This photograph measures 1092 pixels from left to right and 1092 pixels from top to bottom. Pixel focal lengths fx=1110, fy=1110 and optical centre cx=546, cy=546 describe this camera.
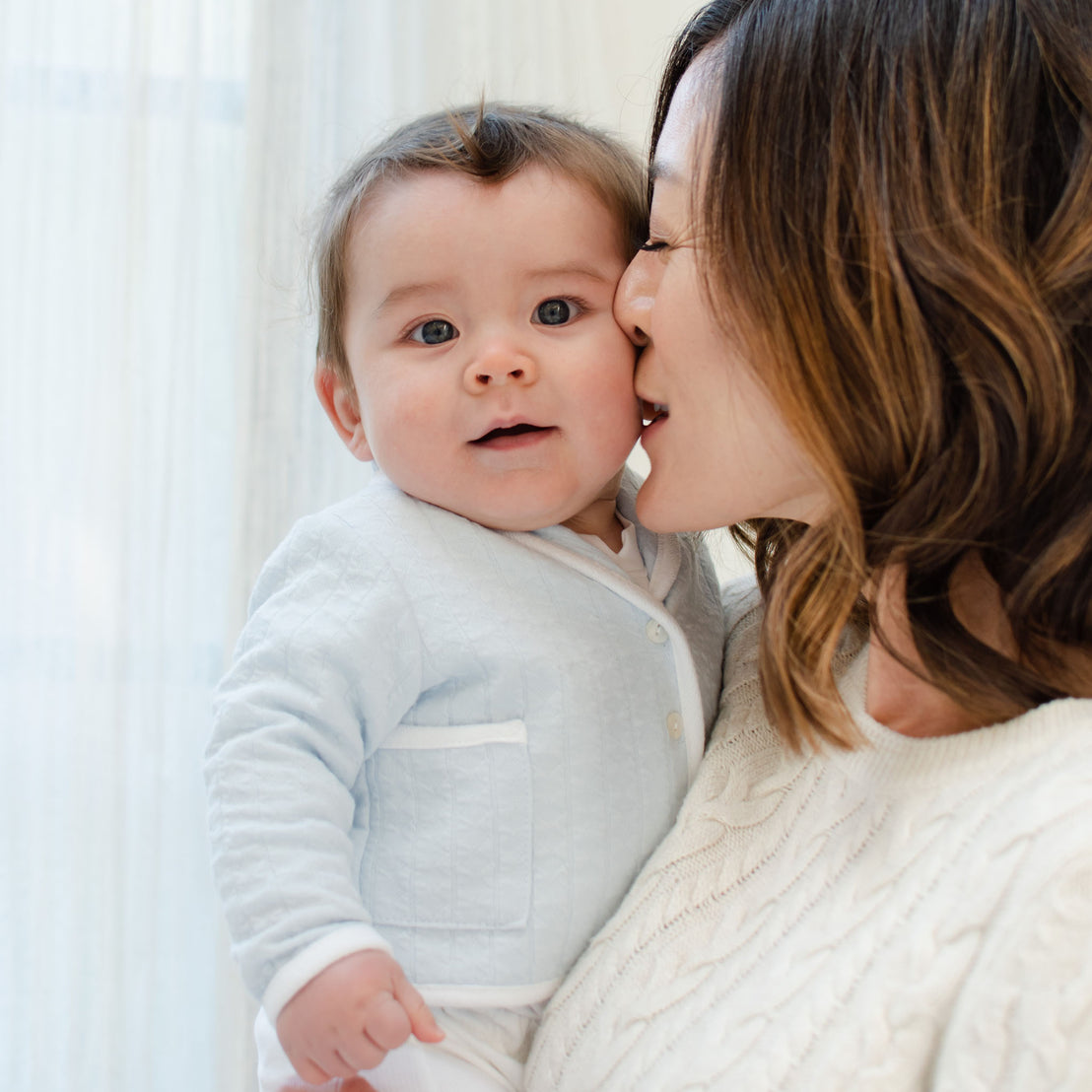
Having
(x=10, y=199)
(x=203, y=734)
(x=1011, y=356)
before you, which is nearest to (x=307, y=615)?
(x=1011, y=356)

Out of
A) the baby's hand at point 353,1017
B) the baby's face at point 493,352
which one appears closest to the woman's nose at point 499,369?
the baby's face at point 493,352

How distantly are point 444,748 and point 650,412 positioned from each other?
0.40 meters

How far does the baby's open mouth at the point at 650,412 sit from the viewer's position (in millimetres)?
1100

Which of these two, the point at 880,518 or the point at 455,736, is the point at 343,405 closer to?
the point at 455,736

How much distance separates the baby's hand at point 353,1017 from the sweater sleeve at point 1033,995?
373 mm

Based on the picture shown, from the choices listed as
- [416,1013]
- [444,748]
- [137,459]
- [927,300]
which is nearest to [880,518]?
[927,300]

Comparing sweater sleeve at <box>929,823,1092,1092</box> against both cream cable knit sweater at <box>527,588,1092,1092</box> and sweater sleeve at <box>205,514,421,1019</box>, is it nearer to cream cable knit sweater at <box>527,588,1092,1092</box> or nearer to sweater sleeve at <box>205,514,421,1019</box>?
cream cable knit sweater at <box>527,588,1092,1092</box>

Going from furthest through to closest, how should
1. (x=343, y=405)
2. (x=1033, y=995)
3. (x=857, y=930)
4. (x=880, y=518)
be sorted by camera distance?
1. (x=343, y=405)
2. (x=880, y=518)
3. (x=857, y=930)
4. (x=1033, y=995)

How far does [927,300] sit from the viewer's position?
81cm

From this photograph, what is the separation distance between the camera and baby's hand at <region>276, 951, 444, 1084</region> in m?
0.81

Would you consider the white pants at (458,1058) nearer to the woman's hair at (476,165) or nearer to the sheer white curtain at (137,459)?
the woman's hair at (476,165)

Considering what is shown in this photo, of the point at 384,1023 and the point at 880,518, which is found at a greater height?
the point at 880,518

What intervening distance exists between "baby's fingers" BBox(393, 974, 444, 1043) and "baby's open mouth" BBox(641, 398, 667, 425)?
562 millimetres


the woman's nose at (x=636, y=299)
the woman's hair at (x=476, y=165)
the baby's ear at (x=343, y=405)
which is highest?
the woman's hair at (x=476, y=165)
